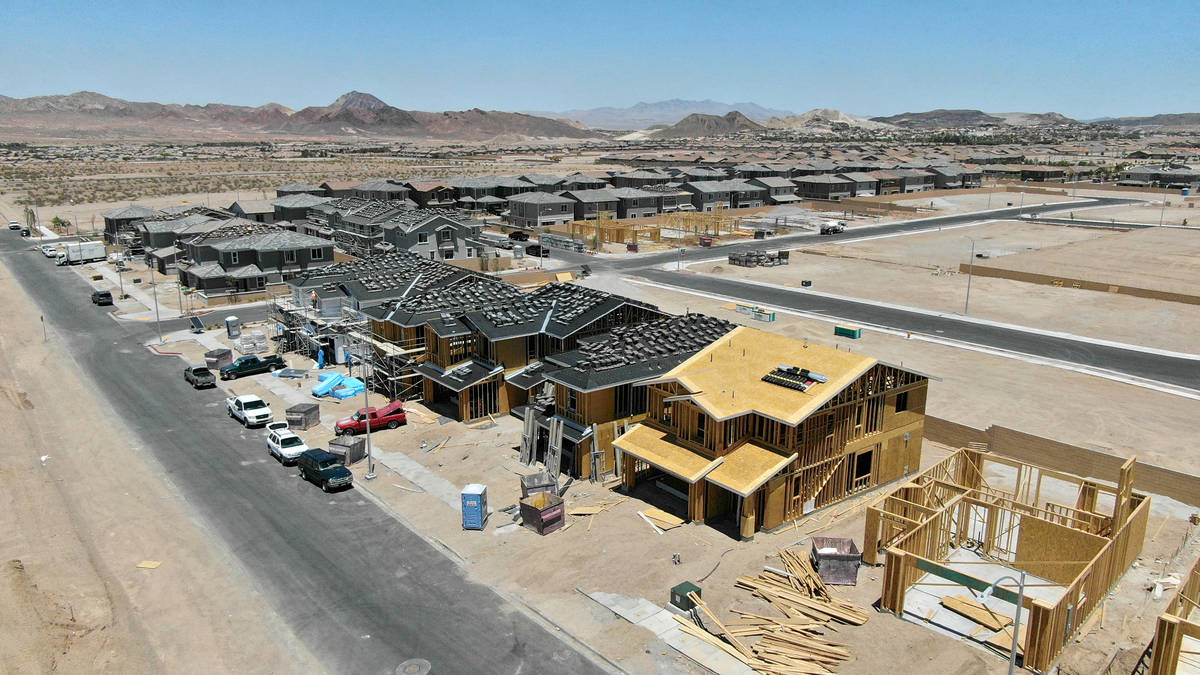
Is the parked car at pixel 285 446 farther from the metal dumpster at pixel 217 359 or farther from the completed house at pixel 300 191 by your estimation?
Result: the completed house at pixel 300 191

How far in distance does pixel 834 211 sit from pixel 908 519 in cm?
12025

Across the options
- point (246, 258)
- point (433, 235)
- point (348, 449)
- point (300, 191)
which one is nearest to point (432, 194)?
point (300, 191)

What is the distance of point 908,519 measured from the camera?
2634 cm

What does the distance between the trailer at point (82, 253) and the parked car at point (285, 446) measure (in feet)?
225

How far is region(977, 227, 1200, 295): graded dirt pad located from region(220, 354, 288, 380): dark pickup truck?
70429 millimetres

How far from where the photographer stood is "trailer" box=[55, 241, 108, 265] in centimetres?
8750

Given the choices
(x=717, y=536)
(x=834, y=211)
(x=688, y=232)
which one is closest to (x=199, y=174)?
(x=688, y=232)

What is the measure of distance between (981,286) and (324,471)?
6695 cm

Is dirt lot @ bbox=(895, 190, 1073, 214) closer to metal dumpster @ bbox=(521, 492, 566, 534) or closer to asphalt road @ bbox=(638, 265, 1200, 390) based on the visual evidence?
asphalt road @ bbox=(638, 265, 1200, 390)

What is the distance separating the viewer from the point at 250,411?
39969mm

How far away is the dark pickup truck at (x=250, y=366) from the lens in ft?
159

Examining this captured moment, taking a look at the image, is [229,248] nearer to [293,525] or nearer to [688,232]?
[293,525]

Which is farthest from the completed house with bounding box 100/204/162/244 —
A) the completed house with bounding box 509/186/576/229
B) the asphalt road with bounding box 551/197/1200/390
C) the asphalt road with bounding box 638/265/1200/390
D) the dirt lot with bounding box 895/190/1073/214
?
the dirt lot with bounding box 895/190/1073/214

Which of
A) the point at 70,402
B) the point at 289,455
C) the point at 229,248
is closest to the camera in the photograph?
the point at 289,455
